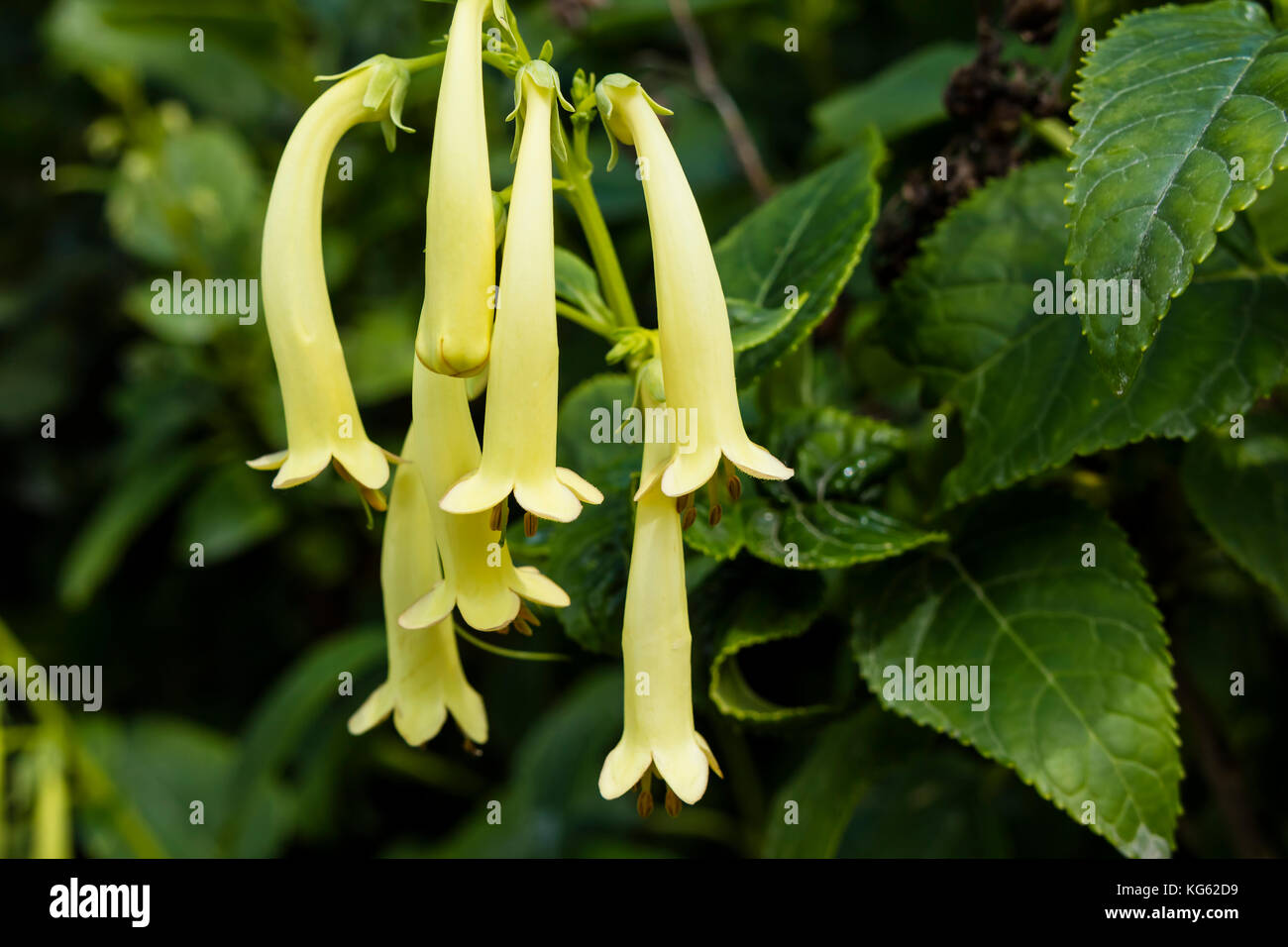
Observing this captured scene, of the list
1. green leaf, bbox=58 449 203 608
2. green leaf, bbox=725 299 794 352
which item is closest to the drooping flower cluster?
green leaf, bbox=725 299 794 352

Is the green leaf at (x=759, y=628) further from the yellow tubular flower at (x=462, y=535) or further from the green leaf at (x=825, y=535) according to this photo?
the yellow tubular flower at (x=462, y=535)

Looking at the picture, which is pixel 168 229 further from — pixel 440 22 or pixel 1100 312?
pixel 1100 312

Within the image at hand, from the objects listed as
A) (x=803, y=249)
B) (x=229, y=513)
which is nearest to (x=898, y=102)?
(x=803, y=249)

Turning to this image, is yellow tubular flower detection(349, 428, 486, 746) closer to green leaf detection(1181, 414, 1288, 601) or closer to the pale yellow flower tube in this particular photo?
the pale yellow flower tube

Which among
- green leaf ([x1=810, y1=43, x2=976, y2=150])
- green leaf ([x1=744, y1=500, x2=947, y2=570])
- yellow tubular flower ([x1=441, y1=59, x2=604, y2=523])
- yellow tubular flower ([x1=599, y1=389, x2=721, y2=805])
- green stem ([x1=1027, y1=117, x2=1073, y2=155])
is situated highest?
green leaf ([x1=810, y1=43, x2=976, y2=150])
